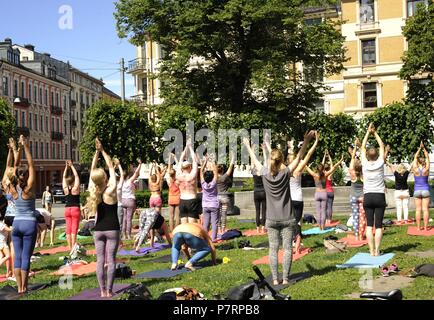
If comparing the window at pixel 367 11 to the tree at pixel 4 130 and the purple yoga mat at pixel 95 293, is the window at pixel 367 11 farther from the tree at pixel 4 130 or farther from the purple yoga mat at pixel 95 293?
the purple yoga mat at pixel 95 293

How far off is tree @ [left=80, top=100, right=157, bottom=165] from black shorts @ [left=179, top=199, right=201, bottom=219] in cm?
2197

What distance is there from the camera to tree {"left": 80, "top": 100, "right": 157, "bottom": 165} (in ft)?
113

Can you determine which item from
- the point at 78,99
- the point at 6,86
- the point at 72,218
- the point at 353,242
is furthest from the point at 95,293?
the point at 78,99

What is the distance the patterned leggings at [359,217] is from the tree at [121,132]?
22.1 m

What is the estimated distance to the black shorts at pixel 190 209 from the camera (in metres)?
12.6

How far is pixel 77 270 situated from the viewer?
38.6ft

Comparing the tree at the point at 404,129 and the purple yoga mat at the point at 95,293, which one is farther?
the tree at the point at 404,129

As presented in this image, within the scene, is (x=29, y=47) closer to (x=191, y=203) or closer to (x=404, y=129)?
(x=404, y=129)

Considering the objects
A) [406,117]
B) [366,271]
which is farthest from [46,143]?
[366,271]

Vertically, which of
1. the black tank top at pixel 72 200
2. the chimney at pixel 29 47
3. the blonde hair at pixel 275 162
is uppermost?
the chimney at pixel 29 47

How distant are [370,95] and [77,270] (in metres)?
43.2

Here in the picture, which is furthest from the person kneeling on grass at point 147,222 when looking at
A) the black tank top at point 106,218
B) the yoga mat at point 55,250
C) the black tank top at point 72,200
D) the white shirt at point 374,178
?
the white shirt at point 374,178

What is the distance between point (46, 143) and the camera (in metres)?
78.1
